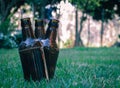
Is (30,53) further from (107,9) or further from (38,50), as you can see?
(107,9)

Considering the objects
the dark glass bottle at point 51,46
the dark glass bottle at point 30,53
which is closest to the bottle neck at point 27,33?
the dark glass bottle at point 30,53

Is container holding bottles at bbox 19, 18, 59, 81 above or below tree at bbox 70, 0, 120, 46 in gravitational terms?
above

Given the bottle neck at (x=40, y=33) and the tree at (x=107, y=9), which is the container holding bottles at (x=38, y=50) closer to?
the bottle neck at (x=40, y=33)

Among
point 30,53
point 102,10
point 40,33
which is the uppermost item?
point 40,33

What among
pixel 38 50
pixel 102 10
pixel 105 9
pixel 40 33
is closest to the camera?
pixel 38 50

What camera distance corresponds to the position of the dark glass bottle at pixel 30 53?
5.53 metres

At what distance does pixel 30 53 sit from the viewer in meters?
5.54

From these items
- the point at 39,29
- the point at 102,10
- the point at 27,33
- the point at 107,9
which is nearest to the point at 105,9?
the point at 107,9

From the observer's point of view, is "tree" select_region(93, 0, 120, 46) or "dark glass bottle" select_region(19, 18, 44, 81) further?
"tree" select_region(93, 0, 120, 46)

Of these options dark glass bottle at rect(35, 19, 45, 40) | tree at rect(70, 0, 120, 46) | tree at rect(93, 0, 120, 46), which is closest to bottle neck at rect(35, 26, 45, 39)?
dark glass bottle at rect(35, 19, 45, 40)

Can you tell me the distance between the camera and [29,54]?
5.54 meters

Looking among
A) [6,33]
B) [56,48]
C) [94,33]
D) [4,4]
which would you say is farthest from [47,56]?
[94,33]

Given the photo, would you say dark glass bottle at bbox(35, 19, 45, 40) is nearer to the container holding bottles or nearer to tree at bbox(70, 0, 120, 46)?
the container holding bottles

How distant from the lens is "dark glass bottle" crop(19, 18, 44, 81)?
5.53m
